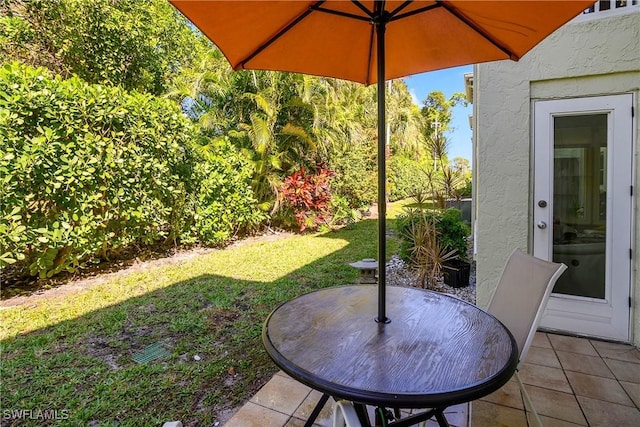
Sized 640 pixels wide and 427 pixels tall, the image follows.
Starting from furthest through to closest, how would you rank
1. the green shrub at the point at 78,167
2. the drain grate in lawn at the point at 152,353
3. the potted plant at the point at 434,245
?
the potted plant at the point at 434,245 < the green shrub at the point at 78,167 < the drain grate in lawn at the point at 152,353

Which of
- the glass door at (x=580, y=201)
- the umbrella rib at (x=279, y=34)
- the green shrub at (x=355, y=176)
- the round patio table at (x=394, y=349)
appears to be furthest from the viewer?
the green shrub at (x=355, y=176)

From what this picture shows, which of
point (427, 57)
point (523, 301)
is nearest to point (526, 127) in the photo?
point (427, 57)

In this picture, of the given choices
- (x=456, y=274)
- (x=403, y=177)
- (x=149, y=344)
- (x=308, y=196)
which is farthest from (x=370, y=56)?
(x=403, y=177)

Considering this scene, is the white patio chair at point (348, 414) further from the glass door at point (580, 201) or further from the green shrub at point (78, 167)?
the green shrub at point (78, 167)

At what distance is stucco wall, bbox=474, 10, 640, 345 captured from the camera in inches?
118

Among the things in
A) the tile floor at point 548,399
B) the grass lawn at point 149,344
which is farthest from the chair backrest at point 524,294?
the grass lawn at point 149,344

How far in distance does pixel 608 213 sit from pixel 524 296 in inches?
74.6

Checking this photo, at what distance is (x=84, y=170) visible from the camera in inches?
167

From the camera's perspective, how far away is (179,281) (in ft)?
16.0

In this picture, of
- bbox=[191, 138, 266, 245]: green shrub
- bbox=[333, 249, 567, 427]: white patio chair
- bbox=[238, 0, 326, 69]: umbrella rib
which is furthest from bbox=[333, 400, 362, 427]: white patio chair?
bbox=[191, 138, 266, 245]: green shrub

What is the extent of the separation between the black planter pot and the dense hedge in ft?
14.0

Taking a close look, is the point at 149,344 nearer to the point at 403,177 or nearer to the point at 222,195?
the point at 222,195

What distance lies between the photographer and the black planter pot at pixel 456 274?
4.79m

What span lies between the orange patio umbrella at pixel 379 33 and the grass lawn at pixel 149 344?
169cm
